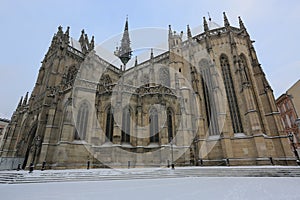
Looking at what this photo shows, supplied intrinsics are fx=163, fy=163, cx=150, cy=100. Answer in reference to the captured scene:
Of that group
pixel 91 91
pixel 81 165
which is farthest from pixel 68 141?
pixel 91 91

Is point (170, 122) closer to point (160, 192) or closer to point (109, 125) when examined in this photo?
point (109, 125)

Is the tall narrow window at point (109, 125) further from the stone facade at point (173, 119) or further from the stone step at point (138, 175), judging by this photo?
the stone step at point (138, 175)

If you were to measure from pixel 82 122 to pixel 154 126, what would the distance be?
736 centimetres

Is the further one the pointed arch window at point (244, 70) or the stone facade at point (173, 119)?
the pointed arch window at point (244, 70)

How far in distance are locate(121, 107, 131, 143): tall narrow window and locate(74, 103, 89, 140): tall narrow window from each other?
3748 millimetres

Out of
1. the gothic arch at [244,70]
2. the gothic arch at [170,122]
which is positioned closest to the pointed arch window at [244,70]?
the gothic arch at [244,70]

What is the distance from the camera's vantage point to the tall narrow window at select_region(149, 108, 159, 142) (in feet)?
55.7

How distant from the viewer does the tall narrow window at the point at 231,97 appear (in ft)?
56.8

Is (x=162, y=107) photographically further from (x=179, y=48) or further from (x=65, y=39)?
(x=65, y=39)

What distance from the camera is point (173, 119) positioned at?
17750 millimetres

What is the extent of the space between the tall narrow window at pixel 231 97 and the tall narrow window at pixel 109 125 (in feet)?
42.1

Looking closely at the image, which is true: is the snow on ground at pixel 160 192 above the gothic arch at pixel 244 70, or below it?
below

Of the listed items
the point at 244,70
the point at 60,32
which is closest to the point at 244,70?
the point at 244,70

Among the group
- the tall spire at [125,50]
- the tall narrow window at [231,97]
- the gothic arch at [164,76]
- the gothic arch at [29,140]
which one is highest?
the tall spire at [125,50]
